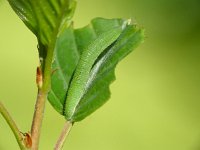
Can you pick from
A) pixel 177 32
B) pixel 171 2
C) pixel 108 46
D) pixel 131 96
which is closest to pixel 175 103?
pixel 131 96

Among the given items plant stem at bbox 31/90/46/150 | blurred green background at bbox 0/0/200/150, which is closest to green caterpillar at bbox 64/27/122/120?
plant stem at bbox 31/90/46/150

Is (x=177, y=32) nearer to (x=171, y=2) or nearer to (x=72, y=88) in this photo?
(x=171, y=2)

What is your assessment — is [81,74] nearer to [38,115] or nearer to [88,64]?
[88,64]

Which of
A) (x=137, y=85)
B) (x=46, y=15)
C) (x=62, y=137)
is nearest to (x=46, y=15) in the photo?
(x=46, y=15)

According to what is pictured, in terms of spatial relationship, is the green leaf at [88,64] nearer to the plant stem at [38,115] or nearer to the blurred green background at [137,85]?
the plant stem at [38,115]

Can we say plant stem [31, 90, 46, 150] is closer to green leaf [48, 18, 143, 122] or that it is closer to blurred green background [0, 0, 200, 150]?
green leaf [48, 18, 143, 122]

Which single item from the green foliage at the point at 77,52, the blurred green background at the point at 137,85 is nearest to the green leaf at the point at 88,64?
the green foliage at the point at 77,52

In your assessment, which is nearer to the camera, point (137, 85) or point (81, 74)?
point (81, 74)
